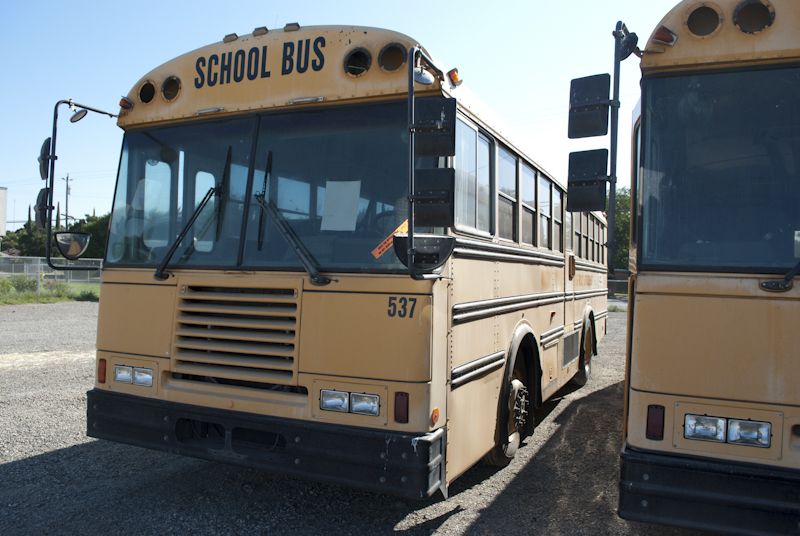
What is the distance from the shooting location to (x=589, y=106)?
3.17 meters

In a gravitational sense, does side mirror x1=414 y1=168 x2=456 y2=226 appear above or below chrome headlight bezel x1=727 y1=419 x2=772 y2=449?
above

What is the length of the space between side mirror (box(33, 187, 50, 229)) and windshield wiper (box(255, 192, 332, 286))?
1610 millimetres

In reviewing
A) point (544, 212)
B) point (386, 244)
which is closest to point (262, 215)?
point (386, 244)

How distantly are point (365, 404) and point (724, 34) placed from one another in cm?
258

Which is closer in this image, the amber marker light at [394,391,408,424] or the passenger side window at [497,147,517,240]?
the amber marker light at [394,391,408,424]

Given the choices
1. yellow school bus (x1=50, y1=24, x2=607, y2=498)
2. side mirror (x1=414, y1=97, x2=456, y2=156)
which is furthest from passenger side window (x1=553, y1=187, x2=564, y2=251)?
side mirror (x1=414, y1=97, x2=456, y2=156)

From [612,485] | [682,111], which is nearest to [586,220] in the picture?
[612,485]

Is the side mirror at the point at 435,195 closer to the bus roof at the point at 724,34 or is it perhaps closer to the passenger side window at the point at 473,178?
the passenger side window at the point at 473,178

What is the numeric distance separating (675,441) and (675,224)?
105 centimetres

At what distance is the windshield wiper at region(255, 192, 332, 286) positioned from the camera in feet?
11.5

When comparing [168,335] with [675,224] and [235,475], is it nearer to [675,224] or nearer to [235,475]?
[235,475]

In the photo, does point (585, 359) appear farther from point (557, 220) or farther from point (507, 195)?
point (507, 195)

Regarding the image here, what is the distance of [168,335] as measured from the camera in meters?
3.93

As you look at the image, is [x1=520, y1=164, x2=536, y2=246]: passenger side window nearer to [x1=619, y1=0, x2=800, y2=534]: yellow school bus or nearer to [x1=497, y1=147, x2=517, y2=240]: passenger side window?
[x1=497, y1=147, x2=517, y2=240]: passenger side window
